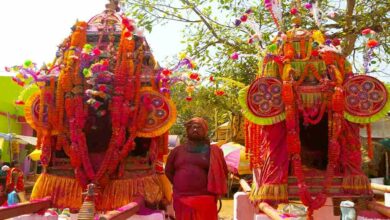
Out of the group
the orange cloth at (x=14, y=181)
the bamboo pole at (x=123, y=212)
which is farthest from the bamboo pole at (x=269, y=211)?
the orange cloth at (x=14, y=181)

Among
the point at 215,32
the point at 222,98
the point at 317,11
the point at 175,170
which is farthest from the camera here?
the point at 222,98

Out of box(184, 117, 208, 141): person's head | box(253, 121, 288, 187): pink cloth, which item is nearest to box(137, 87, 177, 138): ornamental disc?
box(184, 117, 208, 141): person's head

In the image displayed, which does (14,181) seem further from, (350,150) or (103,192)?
(350,150)

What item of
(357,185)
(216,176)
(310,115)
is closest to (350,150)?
(357,185)

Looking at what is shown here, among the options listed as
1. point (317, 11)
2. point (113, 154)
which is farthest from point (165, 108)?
point (317, 11)

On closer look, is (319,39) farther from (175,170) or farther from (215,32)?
(215,32)

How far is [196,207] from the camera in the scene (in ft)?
17.1

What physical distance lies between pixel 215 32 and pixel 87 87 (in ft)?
23.4

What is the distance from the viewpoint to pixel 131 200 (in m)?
4.82

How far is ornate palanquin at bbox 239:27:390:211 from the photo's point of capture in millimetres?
5117

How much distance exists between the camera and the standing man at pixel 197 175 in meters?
5.23

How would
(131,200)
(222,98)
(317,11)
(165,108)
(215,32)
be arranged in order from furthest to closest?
(222,98)
(215,32)
(317,11)
(165,108)
(131,200)

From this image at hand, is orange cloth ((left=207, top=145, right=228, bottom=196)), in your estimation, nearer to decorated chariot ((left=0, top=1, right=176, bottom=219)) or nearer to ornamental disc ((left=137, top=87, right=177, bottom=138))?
decorated chariot ((left=0, top=1, right=176, bottom=219))

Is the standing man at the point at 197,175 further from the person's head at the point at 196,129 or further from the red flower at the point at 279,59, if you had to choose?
the red flower at the point at 279,59
